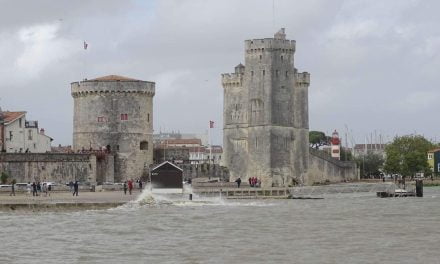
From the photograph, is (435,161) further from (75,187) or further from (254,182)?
(75,187)

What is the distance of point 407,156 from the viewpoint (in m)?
129

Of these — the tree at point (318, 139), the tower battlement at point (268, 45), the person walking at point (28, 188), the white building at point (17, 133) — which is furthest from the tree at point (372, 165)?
the person walking at point (28, 188)

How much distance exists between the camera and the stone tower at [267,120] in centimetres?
9419

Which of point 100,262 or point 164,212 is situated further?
point 164,212

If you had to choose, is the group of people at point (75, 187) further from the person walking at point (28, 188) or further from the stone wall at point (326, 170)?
the stone wall at point (326, 170)

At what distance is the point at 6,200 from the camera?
2368 inches

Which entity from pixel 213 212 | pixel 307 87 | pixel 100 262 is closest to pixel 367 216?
pixel 213 212

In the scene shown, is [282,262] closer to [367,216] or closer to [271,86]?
[367,216]

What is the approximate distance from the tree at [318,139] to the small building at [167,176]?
317 feet

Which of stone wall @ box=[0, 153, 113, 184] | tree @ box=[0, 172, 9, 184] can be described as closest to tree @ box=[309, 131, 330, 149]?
stone wall @ box=[0, 153, 113, 184]

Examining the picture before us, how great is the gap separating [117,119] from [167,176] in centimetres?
1653

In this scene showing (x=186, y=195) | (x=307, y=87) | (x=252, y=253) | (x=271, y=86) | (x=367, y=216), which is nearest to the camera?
(x=252, y=253)

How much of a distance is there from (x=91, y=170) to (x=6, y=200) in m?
21.4

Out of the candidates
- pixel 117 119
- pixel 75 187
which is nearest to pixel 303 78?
pixel 117 119
